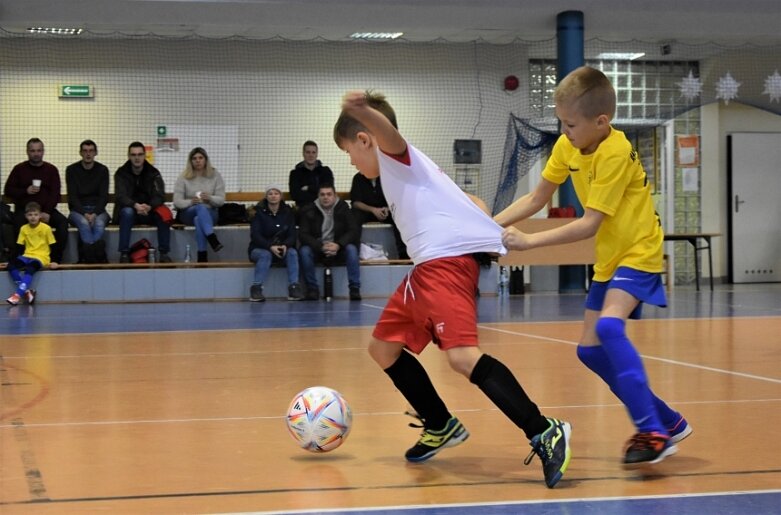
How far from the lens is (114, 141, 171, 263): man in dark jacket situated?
13.2 metres

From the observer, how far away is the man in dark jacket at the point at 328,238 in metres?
13.1

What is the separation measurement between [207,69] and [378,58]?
2823 millimetres

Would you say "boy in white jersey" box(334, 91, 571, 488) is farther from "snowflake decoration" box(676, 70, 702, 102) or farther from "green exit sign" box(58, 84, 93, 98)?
"green exit sign" box(58, 84, 93, 98)

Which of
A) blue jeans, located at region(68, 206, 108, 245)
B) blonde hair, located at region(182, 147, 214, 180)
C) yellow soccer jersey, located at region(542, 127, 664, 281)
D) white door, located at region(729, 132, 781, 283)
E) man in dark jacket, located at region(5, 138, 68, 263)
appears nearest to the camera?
yellow soccer jersey, located at region(542, 127, 664, 281)

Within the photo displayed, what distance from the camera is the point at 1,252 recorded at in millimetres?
12992

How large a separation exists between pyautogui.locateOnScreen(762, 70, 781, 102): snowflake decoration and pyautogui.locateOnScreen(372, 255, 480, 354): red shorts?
12.1m

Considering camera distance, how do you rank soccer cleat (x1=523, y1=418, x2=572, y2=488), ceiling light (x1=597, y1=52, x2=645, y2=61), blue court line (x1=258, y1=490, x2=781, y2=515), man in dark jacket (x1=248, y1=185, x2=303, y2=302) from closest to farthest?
blue court line (x1=258, y1=490, x2=781, y2=515) < soccer cleat (x1=523, y1=418, x2=572, y2=488) < man in dark jacket (x1=248, y1=185, x2=303, y2=302) < ceiling light (x1=597, y1=52, x2=645, y2=61)

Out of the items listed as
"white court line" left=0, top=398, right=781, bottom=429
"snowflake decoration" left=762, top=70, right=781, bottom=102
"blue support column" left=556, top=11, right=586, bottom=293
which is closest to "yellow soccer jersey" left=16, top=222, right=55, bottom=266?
"blue support column" left=556, top=11, right=586, bottom=293

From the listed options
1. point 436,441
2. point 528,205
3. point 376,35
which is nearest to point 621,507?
point 436,441

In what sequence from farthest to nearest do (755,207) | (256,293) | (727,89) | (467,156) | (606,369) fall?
(755,207) < (467,156) < (727,89) < (256,293) < (606,369)

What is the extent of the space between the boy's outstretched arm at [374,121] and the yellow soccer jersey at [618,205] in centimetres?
63

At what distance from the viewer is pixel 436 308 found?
3.19m

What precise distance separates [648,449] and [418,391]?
2.51ft

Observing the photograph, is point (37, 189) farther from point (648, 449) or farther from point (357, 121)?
point (648, 449)
